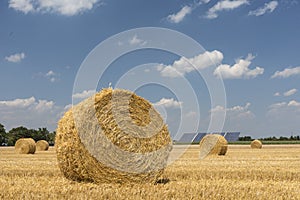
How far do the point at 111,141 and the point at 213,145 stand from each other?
47.8 ft

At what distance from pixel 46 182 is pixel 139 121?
8.19 ft

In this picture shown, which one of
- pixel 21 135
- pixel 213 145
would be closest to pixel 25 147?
pixel 213 145

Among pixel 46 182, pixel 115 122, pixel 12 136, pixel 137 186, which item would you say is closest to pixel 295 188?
pixel 137 186

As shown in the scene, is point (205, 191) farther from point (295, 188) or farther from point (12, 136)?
point (12, 136)

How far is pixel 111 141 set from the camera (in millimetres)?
9625

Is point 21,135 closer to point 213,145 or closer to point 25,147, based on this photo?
point 25,147

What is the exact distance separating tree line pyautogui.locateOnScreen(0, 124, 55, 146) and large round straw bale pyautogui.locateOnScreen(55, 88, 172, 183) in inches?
2211

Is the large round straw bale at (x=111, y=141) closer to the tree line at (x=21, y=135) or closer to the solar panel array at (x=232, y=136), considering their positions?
the tree line at (x=21, y=135)

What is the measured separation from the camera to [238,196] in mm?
7562

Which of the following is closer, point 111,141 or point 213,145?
point 111,141

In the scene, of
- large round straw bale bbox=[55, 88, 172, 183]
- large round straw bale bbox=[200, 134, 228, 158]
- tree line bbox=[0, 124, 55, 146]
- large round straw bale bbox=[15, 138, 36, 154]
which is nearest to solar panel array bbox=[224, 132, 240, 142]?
tree line bbox=[0, 124, 55, 146]

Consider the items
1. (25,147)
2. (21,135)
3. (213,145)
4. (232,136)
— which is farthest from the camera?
(232,136)

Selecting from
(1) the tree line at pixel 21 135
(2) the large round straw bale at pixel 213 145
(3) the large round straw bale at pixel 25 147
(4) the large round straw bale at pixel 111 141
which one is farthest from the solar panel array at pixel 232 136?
(4) the large round straw bale at pixel 111 141

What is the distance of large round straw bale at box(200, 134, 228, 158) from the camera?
23.1 metres
